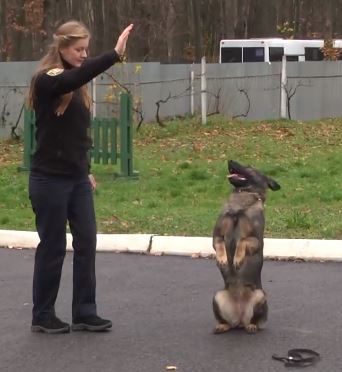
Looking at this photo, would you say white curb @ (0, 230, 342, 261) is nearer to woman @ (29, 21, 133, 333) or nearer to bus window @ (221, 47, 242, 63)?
woman @ (29, 21, 133, 333)

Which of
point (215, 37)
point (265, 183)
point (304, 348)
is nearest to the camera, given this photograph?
point (304, 348)

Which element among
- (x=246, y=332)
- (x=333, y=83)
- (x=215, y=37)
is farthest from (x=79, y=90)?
(x=215, y=37)

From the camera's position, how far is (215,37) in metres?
51.8

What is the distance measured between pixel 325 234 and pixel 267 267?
1.17m

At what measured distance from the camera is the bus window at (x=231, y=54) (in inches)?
1313

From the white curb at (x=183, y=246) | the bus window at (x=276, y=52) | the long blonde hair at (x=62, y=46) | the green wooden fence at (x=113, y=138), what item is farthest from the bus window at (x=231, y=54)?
the long blonde hair at (x=62, y=46)

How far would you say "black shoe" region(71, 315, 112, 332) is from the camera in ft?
19.5

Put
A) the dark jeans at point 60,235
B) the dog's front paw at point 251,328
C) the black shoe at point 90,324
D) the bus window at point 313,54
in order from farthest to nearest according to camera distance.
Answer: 1. the bus window at point 313,54
2. the black shoe at point 90,324
3. the dog's front paw at point 251,328
4. the dark jeans at point 60,235

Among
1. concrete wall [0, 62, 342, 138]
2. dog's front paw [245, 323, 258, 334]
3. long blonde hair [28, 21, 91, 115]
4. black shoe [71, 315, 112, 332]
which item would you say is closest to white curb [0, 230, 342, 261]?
dog's front paw [245, 323, 258, 334]

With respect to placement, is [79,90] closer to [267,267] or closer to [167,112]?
[267,267]

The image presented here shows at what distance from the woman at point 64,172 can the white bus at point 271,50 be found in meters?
26.9

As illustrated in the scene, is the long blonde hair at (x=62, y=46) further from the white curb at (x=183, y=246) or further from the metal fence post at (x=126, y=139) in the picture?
the metal fence post at (x=126, y=139)

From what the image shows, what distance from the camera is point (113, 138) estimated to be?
13.3 metres

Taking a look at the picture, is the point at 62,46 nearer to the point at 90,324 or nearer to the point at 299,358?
the point at 90,324
